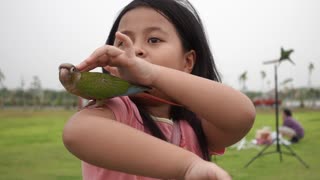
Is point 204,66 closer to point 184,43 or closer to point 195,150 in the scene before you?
point 184,43

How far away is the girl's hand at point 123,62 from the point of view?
1.86 feet

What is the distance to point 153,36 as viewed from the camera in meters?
0.75

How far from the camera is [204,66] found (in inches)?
36.2

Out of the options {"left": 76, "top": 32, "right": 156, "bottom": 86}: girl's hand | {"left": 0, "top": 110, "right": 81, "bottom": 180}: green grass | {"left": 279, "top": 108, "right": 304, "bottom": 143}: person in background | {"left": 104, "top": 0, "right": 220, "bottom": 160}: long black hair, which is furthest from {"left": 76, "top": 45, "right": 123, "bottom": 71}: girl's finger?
{"left": 279, "top": 108, "right": 304, "bottom": 143}: person in background

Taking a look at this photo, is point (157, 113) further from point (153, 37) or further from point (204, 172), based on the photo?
point (204, 172)

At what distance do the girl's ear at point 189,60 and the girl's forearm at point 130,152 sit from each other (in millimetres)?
333

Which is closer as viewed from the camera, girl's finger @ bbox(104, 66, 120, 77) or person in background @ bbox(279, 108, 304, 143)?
girl's finger @ bbox(104, 66, 120, 77)

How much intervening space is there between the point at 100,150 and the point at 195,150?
→ 0.31 metres

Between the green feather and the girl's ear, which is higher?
the green feather

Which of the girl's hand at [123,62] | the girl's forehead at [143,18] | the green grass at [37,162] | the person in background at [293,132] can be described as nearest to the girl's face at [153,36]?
the girl's forehead at [143,18]

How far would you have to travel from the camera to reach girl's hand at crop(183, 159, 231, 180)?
49 centimetres

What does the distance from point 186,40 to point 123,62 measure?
1.01 feet

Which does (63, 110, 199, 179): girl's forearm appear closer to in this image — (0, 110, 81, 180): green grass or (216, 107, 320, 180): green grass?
(0, 110, 81, 180): green grass

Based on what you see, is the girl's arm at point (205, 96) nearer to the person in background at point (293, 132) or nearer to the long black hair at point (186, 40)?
the long black hair at point (186, 40)
